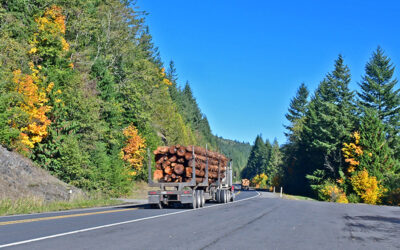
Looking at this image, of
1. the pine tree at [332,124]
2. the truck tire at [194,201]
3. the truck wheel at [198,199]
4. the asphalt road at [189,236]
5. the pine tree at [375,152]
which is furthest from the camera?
the pine tree at [332,124]

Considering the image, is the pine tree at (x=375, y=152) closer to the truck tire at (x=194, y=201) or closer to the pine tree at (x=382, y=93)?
the pine tree at (x=382, y=93)

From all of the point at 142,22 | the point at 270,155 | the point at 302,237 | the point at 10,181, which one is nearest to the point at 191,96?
the point at 270,155

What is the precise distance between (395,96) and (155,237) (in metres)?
56.9

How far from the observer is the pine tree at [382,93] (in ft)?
186

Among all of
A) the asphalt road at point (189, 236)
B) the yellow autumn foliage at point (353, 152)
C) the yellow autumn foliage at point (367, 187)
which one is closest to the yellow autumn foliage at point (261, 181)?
the yellow autumn foliage at point (353, 152)

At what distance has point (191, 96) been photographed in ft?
416

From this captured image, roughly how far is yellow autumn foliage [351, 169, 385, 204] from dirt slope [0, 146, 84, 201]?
3233 centimetres

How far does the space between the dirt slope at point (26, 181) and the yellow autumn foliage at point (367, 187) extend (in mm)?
32326

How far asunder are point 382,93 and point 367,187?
1932cm

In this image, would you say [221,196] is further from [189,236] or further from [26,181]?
[189,236]

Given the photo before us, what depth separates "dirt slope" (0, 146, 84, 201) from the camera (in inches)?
797

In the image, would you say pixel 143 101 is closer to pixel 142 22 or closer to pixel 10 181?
pixel 142 22

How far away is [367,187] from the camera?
147 feet

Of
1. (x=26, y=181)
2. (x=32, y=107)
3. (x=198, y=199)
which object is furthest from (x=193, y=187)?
(x=32, y=107)
